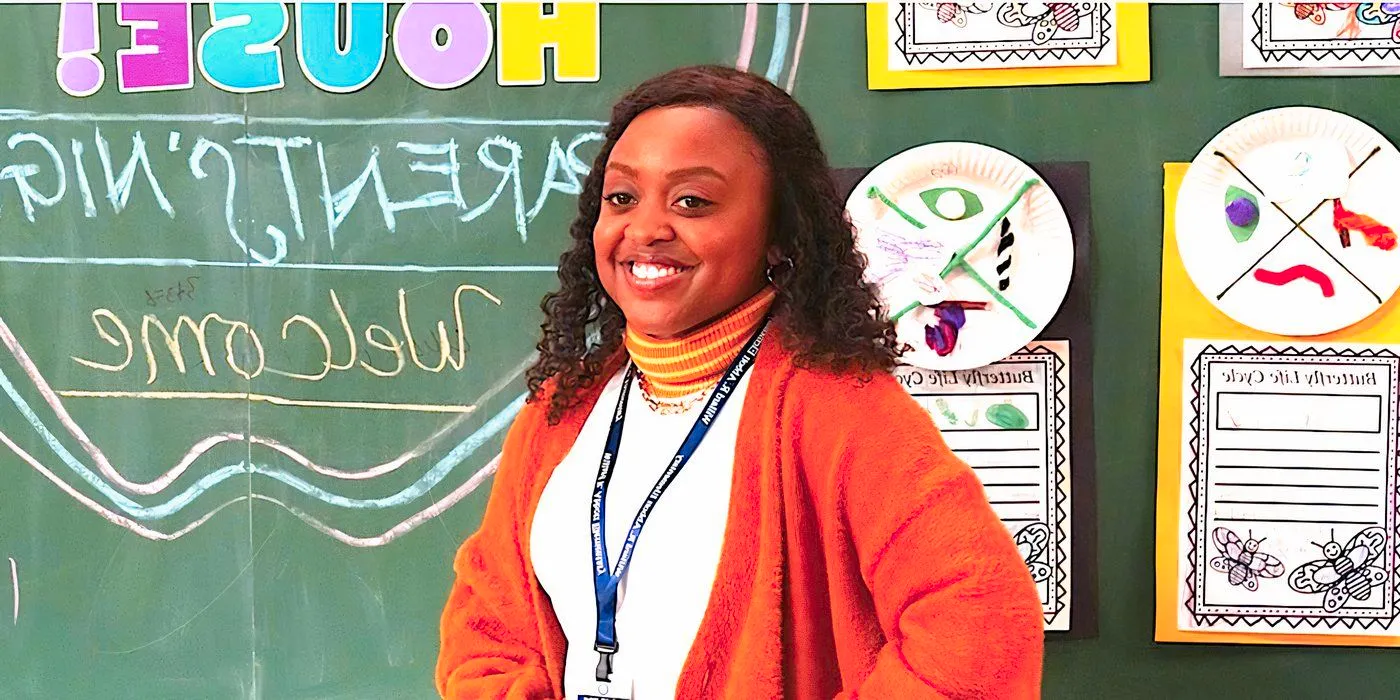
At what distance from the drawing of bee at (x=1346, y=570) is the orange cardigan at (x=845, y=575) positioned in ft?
2.56

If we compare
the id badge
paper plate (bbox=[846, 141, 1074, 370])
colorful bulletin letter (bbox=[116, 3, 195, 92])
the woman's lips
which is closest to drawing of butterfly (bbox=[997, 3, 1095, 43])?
paper plate (bbox=[846, 141, 1074, 370])

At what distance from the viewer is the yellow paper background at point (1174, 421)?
5.22ft

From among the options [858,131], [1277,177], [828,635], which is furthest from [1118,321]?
[828,635]

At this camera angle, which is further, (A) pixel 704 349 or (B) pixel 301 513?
(B) pixel 301 513

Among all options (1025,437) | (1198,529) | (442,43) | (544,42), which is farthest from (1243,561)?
(442,43)

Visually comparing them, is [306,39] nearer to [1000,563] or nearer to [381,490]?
[381,490]

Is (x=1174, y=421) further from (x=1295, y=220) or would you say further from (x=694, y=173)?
(x=694, y=173)

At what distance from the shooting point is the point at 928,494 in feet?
3.18

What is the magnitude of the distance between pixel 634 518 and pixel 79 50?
123cm

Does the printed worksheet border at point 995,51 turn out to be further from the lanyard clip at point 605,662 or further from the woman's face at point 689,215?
the lanyard clip at point 605,662

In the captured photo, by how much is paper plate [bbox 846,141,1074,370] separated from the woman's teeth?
59 centimetres

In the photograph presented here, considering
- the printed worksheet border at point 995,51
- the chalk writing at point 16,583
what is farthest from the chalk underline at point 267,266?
the printed worksheet border at point 995,51

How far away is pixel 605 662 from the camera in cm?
107

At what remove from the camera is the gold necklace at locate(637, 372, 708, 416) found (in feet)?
3.61
